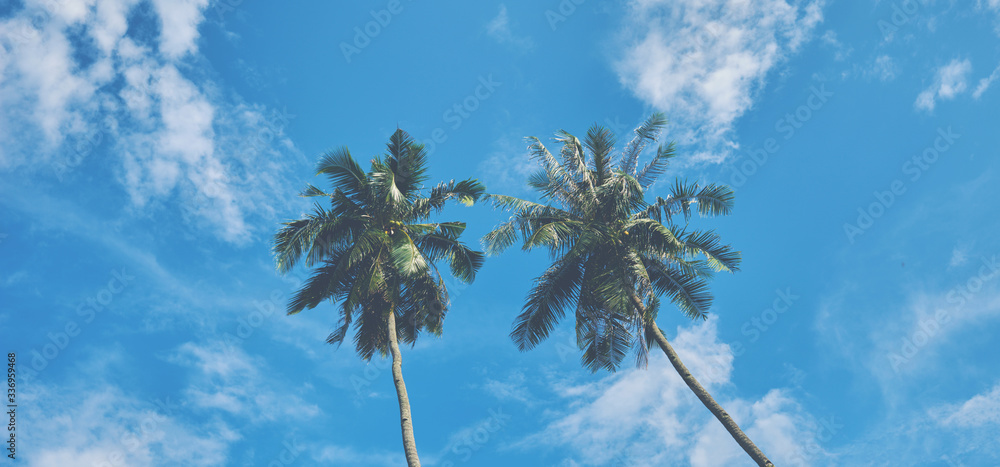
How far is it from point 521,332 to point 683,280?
572 cm

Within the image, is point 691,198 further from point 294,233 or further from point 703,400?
point 294,233

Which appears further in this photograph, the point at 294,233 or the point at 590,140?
the point at 590,140

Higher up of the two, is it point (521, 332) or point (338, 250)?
point (338, 250)

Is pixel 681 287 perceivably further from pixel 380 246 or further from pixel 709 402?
pixel 380 246

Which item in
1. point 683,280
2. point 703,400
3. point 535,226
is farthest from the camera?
point 535,226

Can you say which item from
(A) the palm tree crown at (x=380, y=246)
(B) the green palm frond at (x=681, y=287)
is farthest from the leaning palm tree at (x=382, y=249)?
(B) the green palm frond at (x=681, y=287)

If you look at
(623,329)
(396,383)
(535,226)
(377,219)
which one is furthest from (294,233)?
(623,329)

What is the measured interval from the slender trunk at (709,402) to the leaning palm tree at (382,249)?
6.87 m

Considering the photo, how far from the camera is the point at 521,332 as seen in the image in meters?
20.5

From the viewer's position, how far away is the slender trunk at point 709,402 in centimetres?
1605

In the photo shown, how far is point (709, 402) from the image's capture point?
17328mm

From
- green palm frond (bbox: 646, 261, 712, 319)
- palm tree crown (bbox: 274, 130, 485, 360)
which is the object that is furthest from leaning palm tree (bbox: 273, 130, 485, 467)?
green palm frond (bbox: 646, 261, 712, 319)

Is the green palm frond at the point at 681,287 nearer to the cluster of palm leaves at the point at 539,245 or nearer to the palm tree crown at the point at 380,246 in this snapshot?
the cluster of palm leaves at the point at 539,245

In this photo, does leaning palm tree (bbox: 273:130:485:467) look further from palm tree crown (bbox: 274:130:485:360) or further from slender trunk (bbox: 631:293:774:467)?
slender trunk (bbox: 631:293:774:467)
